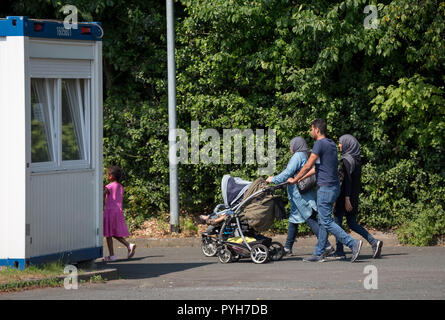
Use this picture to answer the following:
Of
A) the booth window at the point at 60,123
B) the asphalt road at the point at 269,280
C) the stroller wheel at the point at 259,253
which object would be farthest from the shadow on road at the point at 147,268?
the booth window at the point at 60,123

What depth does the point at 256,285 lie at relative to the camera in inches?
390

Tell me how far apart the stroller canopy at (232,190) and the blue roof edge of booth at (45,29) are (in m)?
3.05

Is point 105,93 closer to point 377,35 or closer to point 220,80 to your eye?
point 220,80

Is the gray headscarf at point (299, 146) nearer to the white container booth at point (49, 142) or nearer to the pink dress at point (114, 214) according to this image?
the pink dress at point (114, 214)

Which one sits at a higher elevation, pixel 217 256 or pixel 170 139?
pixel 170 139

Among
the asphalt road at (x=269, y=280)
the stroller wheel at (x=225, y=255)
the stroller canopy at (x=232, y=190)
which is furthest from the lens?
the stroller canopy at (x=232, y=190)

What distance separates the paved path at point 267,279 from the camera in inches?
360

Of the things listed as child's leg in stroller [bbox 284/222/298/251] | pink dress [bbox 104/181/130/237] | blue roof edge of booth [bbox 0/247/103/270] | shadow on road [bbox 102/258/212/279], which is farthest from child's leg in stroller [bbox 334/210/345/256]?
blue roof edge of booth [bbox 0/247/103/270]

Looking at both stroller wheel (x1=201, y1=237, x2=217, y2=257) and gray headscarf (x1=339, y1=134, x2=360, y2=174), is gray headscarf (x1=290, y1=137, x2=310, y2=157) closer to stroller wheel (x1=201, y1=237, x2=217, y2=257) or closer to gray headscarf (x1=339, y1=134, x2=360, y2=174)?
gray headscarf (x1=339, y1=134, x2=360, y2=174)

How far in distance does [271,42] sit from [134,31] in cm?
300

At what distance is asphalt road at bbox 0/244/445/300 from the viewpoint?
9.14 metres

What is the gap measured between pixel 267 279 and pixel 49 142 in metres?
3.26

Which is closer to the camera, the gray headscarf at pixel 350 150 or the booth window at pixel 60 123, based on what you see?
the booth window at pixel 60 123

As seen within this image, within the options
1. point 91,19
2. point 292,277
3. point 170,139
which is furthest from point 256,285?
point 91,19
